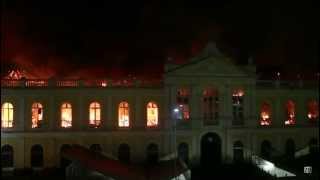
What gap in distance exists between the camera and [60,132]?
4819 cm

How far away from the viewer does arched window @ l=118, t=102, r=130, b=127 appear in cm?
4953

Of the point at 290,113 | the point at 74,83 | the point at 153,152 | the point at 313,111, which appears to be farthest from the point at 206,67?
the point at 313,111

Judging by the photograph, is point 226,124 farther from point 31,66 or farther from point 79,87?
point 31,66

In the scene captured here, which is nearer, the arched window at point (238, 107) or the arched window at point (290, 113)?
the arched window at point (238, 107)

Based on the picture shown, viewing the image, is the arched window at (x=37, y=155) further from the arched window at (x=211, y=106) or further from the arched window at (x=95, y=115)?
the arched window at (x=211, y=106)

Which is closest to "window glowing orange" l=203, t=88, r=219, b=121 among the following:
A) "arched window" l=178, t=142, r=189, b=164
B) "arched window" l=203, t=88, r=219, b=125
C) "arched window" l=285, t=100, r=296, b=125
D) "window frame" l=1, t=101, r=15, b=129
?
"arched window" l=203, t=88, r=219, b=125

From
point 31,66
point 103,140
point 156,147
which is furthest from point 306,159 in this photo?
point 31,66

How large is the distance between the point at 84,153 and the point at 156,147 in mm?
8231

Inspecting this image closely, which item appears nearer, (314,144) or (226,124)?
(226,124)

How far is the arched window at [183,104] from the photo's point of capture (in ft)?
164

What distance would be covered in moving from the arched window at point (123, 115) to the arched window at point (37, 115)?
6386mm

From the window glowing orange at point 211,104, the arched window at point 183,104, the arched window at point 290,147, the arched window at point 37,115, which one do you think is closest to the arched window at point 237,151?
the window glowing orange at point 211,104

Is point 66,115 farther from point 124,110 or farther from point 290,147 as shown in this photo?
point 290,147

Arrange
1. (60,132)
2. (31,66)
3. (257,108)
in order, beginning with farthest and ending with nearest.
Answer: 1. (31,66)
2. (257,108)
3. (60,132)
